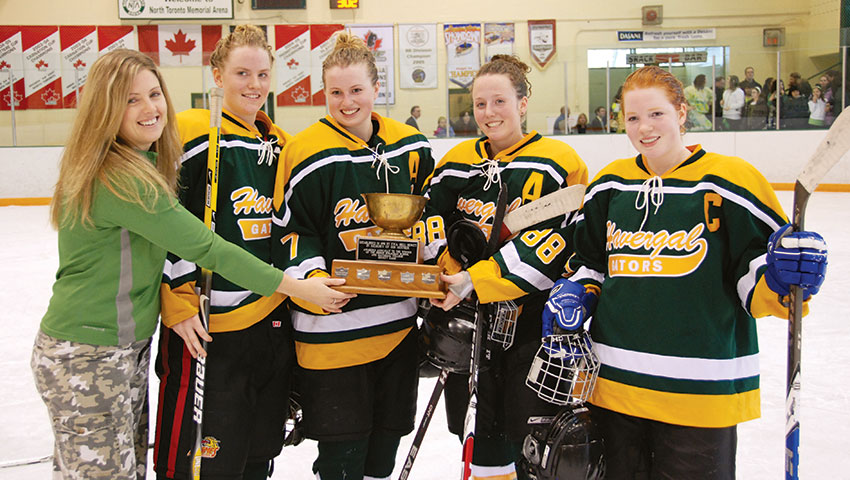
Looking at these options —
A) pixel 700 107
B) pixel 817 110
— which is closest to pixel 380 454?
pixel 700 107

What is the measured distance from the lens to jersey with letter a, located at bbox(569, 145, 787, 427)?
4.54 feet

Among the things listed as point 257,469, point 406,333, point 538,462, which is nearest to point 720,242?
point 538,462

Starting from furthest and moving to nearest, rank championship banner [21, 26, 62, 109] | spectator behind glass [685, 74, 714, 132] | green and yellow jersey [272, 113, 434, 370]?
1. championship banner [21, 26, 62, 109]
2. spectator behind glass [685, 74, 714, 132]
3. green and yellow jersey [272, 113, 434, 370]

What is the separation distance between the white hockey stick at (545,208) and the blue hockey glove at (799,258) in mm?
452

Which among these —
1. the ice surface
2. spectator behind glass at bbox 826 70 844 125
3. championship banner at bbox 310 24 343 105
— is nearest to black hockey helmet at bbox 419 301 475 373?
the ice surface

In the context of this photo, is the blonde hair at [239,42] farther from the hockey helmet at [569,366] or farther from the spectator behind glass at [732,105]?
the spectator behind glass at [732,105]

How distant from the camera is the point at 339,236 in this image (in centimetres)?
172

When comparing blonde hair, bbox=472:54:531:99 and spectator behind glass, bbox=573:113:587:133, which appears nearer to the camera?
blonde hair, bbox=472:54:531:99

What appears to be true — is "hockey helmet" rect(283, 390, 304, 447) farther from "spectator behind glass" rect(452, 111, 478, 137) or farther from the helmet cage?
"spectator behind glass" rect(452, 111, 478, 137)

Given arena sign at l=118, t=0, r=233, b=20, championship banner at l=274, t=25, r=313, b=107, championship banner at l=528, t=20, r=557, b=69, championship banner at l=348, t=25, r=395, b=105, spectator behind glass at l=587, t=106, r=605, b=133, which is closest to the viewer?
spectator behind glass at l=587, t=106, r=605, b=133

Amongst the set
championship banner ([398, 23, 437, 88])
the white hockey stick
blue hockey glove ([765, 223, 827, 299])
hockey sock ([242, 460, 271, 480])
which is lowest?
hockey sock ([242, 460, 271, 480])

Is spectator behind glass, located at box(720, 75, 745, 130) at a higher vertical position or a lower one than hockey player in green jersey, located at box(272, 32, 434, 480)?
higher

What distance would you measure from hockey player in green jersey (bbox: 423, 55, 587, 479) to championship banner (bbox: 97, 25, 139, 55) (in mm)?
10263

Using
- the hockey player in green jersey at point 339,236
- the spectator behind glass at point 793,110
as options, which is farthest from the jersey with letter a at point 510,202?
the spectator behind glass at point 793,110
